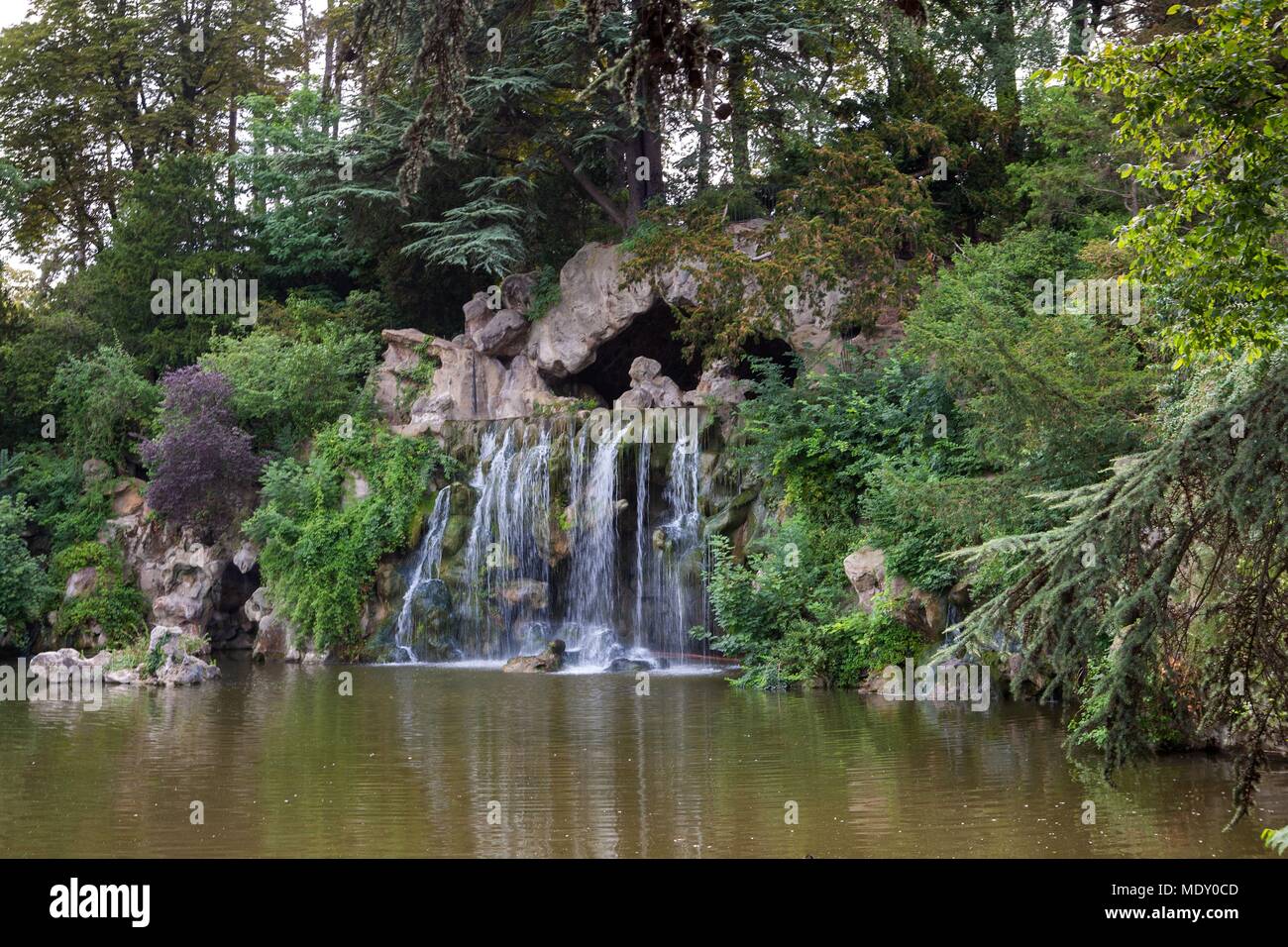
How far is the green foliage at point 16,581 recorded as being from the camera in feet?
75.9

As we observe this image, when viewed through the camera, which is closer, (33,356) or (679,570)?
(679,570)

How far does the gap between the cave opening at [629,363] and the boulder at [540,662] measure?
7742 millimetres

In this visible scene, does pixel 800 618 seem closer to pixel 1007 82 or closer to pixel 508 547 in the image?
pixel 508 547

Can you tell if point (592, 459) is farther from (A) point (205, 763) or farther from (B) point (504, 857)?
(B) point (504, 857)

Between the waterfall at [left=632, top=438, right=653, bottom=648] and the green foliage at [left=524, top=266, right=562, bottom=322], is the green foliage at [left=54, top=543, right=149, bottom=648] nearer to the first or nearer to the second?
the green foliage at [left=524, top=266, right=562, bottom=322]

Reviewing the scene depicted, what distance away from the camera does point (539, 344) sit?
2598 cm

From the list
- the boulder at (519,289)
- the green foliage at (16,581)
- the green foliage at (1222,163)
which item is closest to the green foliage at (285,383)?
the boulder at (519,289)

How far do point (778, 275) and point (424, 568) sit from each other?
7.96 metres

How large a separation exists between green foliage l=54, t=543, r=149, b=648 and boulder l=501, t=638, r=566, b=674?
849 centimetres

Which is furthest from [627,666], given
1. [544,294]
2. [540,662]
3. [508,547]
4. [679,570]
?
[544,294]

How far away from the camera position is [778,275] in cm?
2191

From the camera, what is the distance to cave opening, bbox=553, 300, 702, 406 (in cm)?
2641

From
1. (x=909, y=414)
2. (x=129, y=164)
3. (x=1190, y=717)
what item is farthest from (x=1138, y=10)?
(x=129, y=164)

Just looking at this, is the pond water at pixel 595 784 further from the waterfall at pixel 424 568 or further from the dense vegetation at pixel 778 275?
the waterfall at pixel 424 568
